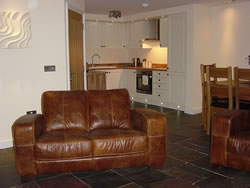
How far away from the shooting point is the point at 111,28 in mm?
8188

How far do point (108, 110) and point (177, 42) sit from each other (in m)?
3.57

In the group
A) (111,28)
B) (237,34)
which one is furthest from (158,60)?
(237,34)

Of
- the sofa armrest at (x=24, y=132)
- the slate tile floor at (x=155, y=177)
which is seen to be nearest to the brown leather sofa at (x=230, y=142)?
the slate tile floor at (x=155, y=177)

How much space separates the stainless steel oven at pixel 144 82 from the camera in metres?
7.57

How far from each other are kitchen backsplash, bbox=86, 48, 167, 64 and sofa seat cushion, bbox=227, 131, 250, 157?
491 centimetres

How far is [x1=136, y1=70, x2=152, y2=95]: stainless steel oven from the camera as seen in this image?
7.57 m

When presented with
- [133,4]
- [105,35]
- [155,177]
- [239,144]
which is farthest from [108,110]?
[105,35]

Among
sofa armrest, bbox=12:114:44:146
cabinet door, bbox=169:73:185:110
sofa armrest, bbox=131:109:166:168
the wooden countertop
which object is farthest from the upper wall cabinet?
sofa armrest, bbox=12:114:44:146

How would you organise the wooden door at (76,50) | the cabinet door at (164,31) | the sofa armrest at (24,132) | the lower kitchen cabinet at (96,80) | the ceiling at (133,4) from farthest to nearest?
the lower kitchen cabinet at (96,80), the cabinet door at (164,31), the ceiling at (133,4), the wooden door at (76,50), the sofa armrest at (24,132)

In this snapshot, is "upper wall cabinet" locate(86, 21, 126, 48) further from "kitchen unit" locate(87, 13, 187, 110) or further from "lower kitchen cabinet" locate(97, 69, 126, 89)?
"lower kitchen cabinet" locate(97, 69, 126, 89)

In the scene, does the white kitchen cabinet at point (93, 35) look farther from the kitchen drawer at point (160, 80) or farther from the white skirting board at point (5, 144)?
the white skirting board at point (5, 144)

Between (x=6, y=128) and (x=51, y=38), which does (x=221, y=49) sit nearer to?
(x=51, y=38)

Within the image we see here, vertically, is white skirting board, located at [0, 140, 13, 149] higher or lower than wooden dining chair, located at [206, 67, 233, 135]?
lower

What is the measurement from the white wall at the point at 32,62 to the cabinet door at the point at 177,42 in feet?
9.97
